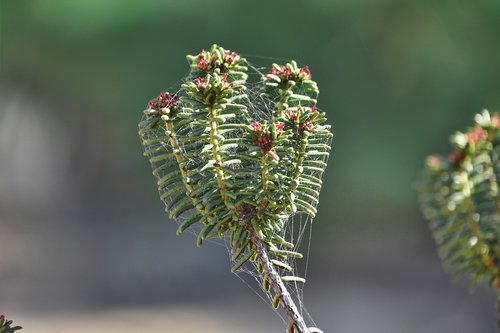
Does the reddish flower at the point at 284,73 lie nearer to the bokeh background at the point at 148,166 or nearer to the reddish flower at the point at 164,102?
the reddish flower at the point at 164,102

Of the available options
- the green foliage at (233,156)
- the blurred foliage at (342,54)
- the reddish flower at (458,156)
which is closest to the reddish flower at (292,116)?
the green foliage at (233,156)

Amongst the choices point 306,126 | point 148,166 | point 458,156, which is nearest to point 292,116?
point 306,126

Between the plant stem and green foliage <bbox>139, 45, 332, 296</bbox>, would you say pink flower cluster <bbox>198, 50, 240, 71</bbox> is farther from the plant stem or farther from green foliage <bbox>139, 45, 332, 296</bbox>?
the plant stem

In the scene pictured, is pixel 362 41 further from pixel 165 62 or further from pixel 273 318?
pixel 273 318

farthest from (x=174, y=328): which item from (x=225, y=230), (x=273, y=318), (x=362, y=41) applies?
(x=225, y=230)

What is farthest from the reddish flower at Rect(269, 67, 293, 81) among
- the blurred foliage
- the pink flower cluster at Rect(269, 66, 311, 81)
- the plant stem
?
the blurred foliage

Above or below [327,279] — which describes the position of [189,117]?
below

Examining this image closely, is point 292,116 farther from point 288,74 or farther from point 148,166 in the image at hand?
point 148,166

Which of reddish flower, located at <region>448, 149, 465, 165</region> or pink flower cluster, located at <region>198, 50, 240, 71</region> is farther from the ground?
pink flower cluster, located at <region>198, 50, 240, 71</region>
